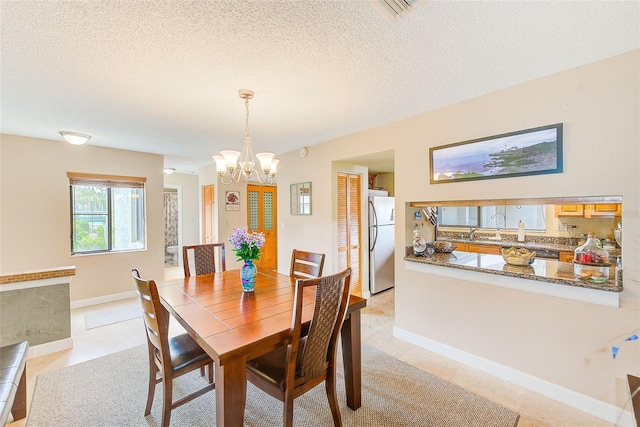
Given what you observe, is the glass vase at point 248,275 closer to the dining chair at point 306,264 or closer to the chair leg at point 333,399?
the dining chair at point 306,264

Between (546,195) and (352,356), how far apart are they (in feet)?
5.97

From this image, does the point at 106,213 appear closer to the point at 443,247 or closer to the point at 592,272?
the point at 443,247

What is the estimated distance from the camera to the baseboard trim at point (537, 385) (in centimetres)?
172

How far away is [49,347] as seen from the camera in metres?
2.57

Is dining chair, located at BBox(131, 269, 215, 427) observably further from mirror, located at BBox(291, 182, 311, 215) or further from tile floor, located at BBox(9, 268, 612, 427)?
mirror, located at BBox(291, 182, 311, 215)

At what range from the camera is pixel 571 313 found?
1887 mm

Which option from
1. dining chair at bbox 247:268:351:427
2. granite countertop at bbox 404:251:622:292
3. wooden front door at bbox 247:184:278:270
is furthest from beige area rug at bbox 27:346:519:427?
wooden front door at bbox 247:184:278:270

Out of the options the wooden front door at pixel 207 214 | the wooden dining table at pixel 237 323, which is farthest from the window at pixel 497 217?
the wooden front door at pixel 207 214

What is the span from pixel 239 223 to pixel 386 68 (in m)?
4.68

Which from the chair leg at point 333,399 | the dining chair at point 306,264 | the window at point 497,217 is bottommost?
the chair leg at point 333,399

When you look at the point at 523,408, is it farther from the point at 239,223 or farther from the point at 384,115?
the point at 239,223

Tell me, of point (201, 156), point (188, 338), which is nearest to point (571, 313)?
point (188, 338)

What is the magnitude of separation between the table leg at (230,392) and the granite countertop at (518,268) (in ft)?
6.49

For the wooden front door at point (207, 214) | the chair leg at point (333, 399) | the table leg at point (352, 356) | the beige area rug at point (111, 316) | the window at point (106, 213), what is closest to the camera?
the chair leg at point (333, 399)
